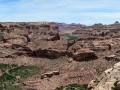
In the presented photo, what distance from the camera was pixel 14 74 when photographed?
337ft

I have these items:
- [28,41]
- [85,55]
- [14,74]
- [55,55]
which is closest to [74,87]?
[85,55]

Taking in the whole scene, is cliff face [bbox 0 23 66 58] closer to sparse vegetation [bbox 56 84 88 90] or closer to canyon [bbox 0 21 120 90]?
canyon [bbox 0 21 120 90]

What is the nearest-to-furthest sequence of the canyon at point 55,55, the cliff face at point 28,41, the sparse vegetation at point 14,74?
the canyon at point 55,55
the sparse vegetation at point 14,74
the cliff face at point 28,41

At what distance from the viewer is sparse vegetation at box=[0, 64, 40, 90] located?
87688mm

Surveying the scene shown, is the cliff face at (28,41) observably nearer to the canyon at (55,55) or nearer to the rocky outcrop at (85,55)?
the canyon at (55,55)

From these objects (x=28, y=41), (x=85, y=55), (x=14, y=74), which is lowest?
(x=14, y=74)

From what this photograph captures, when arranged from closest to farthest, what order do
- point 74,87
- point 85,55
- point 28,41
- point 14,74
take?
1. point 74,87
2. point 85,55
3. point 14,74
4. point 28,41

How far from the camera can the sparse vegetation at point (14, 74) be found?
87688 millimetres

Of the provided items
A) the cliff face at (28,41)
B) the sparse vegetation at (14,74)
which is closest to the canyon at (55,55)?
the cliff face at (28,41)

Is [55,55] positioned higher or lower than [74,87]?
higher

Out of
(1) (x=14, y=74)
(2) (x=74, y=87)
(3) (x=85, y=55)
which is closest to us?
(2) (x=74, y=87)

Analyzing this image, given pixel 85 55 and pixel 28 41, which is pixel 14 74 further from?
pixel 28 41

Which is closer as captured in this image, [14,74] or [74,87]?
[74,87]

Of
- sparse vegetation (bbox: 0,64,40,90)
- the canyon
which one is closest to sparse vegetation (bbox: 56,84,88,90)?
the canyon
